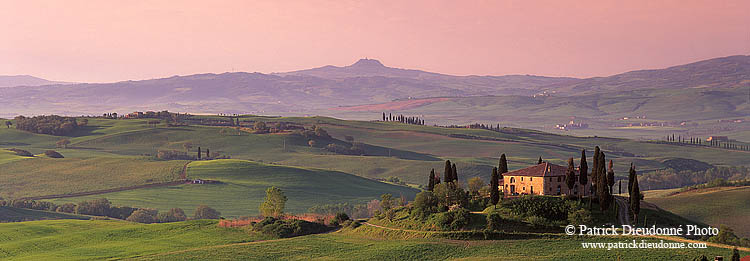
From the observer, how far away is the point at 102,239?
118812mm

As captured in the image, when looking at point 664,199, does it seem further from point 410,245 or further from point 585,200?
point 410,245

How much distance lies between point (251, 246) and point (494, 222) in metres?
32.2

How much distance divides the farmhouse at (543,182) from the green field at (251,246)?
17878 mm

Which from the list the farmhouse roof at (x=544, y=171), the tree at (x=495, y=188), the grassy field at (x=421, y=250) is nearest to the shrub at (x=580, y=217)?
the grassy field at (x=421, y=250)

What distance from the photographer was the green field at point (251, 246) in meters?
87.6

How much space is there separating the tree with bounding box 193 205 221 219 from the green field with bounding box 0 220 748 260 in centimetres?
4137

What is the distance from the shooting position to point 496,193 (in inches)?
4168

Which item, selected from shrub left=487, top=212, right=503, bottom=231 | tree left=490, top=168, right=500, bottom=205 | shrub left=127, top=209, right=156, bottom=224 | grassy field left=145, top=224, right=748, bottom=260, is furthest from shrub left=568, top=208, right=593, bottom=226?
shrub left=127, top=209, right=156, bottom=224

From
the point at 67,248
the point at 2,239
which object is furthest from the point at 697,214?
the point at 2,239

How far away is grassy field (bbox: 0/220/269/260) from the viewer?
10712cm

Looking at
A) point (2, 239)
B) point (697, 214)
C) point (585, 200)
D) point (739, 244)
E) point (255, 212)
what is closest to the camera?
point (739, 244)

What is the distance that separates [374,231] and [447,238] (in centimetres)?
1328

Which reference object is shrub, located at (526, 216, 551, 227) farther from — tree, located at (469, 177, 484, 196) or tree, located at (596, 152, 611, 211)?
tree, located at (469, 177, 484, 196)

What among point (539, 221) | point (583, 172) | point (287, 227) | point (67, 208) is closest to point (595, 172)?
point (583, 172)
